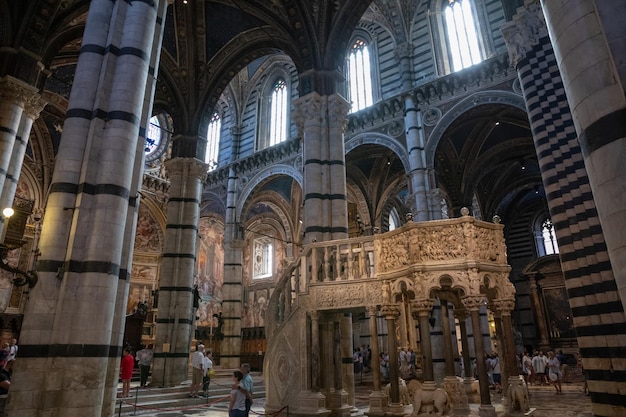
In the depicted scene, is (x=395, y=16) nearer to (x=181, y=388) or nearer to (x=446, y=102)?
(x=446, y=102)

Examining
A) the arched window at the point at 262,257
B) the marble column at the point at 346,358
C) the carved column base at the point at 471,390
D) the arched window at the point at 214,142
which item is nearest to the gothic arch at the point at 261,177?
the arched window at the point at 214,142

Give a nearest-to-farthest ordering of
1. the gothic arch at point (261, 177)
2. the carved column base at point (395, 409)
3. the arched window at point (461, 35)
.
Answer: the carved column base at point (395, 409) < the arched window at point (461, 35) < the gothic arch at point (261, 177)

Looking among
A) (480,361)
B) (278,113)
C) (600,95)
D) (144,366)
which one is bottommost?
(144,366)

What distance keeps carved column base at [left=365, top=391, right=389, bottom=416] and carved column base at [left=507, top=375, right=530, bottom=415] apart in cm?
193

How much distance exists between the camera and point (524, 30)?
30.1 feet

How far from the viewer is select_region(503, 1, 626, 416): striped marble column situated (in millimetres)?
2859

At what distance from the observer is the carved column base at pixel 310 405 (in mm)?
7156

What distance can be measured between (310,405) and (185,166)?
886cm

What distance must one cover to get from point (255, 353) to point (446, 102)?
50.9ft

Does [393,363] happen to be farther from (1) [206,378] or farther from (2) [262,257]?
(2) [262,257]

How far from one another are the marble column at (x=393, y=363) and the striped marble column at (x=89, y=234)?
424 cm

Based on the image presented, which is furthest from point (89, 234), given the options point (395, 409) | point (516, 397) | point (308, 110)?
point (516, 397)

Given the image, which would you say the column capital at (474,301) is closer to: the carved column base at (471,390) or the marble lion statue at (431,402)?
the marble lion statue at (431,402)

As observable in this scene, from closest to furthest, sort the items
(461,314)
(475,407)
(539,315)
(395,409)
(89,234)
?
(89,234), (395,409), (475,407), (461,314), (539,315)
